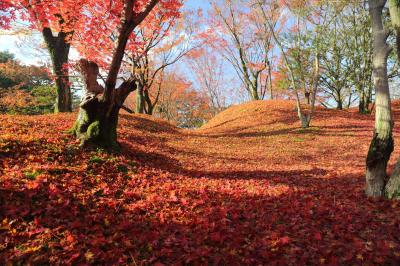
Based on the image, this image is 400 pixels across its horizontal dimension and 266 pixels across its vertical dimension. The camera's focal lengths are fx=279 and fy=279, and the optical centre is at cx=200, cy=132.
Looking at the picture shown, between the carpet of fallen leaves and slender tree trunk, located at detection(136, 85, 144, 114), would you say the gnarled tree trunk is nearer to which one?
the carpet of fallen leaves

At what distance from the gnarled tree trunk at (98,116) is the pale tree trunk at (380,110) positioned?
21.0 feet

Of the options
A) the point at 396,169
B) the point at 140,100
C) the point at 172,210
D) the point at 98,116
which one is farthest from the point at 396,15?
the point at 140,100

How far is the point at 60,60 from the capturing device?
1455cm

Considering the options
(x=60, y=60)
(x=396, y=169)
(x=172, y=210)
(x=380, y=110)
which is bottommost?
(x=172, y=210)

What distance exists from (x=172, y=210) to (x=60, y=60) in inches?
491

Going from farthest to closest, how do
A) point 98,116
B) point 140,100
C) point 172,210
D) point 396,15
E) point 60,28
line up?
point 140,100
point 60,28
point 98,116
point 396,15
point 172,210

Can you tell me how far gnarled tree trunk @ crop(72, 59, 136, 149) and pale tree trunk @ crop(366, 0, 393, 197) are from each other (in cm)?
640

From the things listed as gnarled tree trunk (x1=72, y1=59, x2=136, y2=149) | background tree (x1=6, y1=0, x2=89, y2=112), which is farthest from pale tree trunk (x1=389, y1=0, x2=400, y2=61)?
background tree (x1=6, y1=0, x2=89, y2=112)

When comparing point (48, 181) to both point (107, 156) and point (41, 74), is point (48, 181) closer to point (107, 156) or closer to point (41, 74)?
point (107, 156)

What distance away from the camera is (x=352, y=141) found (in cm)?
1444

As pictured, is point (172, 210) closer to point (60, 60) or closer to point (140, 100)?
point (60, 60)

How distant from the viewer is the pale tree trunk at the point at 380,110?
5.82 m

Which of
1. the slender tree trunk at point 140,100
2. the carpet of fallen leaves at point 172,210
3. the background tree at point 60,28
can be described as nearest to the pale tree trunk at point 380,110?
the carpet of fallen leaves at point 172,210

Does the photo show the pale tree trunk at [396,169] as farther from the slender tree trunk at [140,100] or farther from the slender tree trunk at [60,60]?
the slender tree trunk at [140,100]
